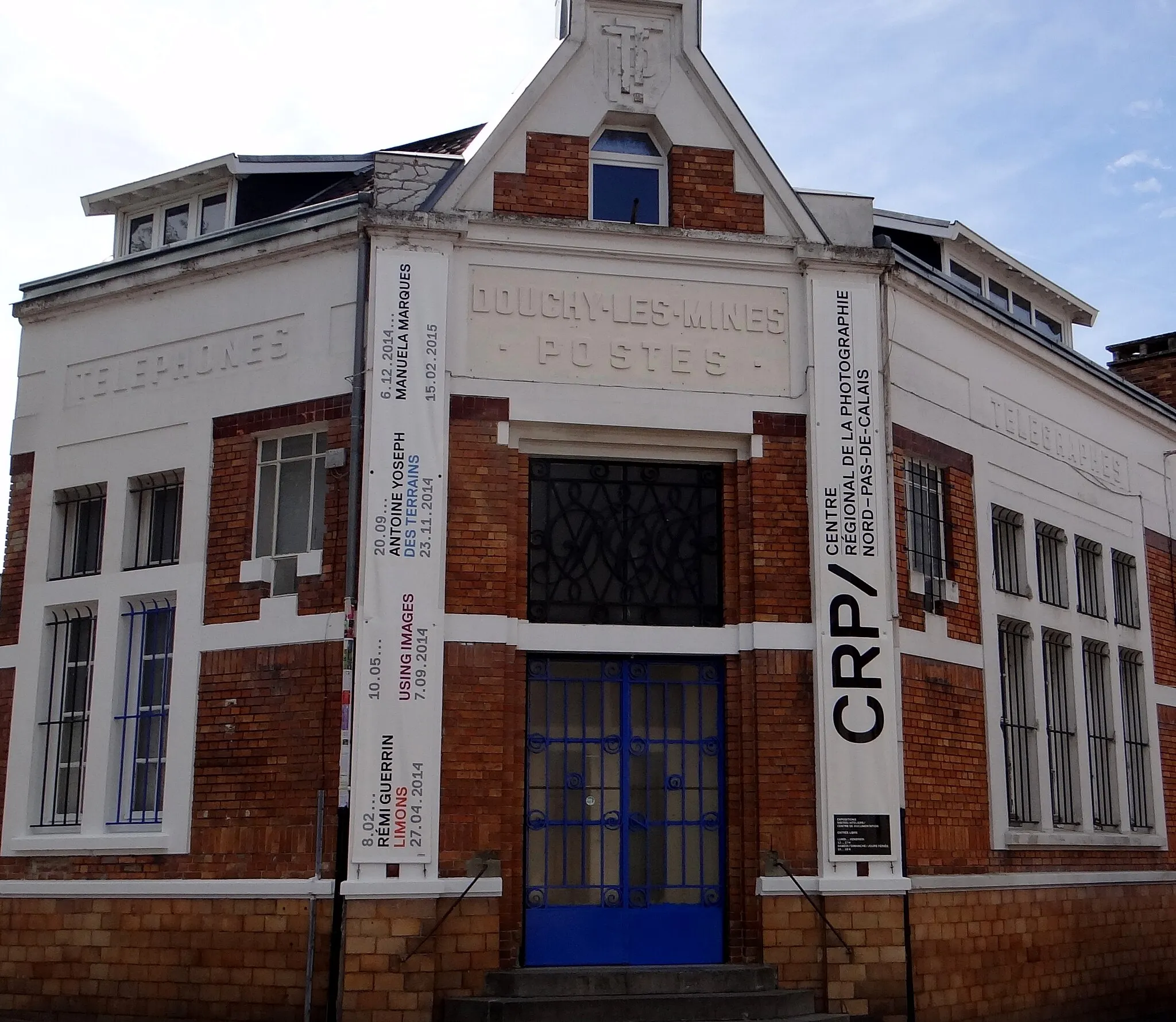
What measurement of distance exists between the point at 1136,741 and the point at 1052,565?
2.75 m

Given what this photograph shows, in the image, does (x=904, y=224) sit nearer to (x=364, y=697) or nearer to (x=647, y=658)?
(x=647, y=658)

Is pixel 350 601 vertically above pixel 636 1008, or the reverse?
pixel 350 601

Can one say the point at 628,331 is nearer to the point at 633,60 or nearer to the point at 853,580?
the point at 633,60

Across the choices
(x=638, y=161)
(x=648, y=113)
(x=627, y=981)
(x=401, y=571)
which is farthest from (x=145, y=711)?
(x=648, y=113)

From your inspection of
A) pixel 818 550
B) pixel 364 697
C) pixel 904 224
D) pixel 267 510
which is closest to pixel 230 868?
pixel 364 697

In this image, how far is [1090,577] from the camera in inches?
747

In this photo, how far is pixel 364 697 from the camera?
13094 mm

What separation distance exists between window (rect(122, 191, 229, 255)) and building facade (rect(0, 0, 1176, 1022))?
0.53m

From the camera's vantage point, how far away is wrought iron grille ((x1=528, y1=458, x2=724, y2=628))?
14125mm

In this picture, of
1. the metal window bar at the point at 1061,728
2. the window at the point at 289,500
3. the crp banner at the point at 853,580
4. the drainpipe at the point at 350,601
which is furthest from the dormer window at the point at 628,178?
the metal window bar at the point at 1061,728

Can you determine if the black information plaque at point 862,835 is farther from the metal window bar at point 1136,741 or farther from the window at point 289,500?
the metal window bar at point 1136,741

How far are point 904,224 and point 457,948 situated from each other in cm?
1021

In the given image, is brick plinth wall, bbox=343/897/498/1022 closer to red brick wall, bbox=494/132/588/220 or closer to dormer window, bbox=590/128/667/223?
red brick wall, bbox=494/132/588/220

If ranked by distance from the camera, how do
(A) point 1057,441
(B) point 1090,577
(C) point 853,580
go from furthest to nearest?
1. (B) point 1090,577
2. (A) point 1057,441
3. (C) point 853,580
